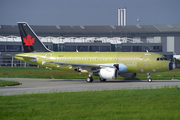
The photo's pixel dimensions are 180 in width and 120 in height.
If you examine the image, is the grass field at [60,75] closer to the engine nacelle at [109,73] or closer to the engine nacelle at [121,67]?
the engine nacelle at [109,73]

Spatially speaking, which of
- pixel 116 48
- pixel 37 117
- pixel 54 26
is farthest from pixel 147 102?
pixel 54 26

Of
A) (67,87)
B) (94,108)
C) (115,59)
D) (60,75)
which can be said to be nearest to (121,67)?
(115,59)

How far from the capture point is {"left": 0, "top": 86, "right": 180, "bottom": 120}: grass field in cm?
1293

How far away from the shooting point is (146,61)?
35.1 meters

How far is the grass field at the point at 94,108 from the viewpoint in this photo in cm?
1293

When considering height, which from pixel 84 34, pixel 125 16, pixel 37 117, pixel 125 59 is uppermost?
pixel 125 16

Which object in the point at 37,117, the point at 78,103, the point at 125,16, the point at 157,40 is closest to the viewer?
the point at 37,117

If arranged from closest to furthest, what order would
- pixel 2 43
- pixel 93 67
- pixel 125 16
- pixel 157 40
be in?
pixel 93 67 < pixel 2 43 < pixel 157 40 < pixel 125 16

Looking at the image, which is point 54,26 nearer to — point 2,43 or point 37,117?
point 2,43

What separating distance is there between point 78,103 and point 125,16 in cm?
13369

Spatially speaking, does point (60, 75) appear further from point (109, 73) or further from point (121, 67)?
point (109, 73)

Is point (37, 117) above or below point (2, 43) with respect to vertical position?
below

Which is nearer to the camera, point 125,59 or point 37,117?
point 37,117

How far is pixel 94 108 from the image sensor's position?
14.9 m
